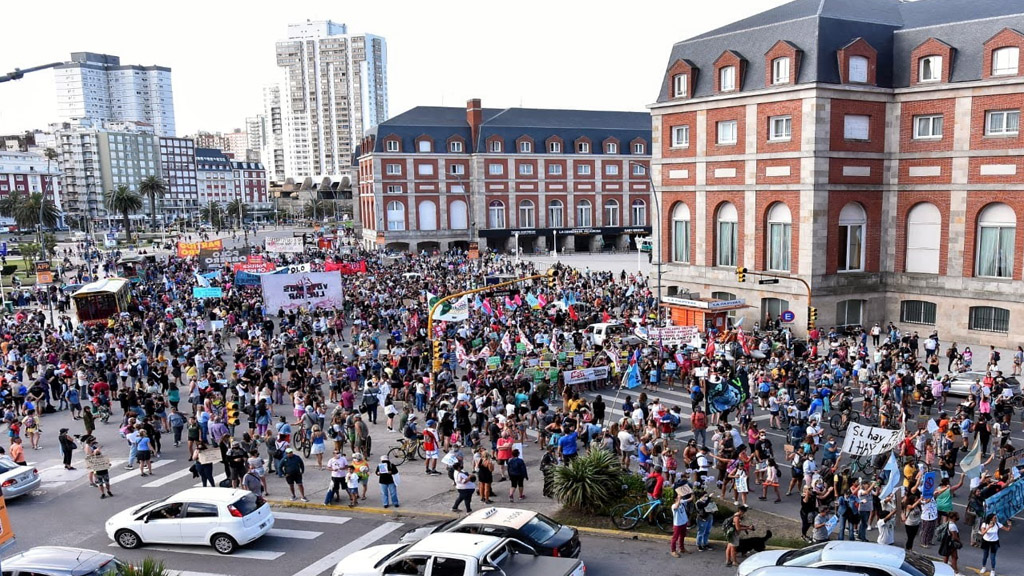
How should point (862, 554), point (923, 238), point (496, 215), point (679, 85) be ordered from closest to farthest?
1. point (862, 554)
2. point (923, 238)
3. point (679, 85)
4. point (496, 215)

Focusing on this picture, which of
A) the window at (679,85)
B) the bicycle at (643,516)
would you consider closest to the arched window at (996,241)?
the window at (679,85)

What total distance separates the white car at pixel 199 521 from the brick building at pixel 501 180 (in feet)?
230

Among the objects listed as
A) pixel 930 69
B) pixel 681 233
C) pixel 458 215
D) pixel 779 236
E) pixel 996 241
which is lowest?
pixel 996 241

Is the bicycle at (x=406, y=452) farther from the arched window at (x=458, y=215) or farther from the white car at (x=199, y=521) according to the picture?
the arched window at (x=458, y=215)

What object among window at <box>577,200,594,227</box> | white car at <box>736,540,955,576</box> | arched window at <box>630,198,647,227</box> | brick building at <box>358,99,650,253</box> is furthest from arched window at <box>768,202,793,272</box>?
arched window at <box>630,198,647,227</box>

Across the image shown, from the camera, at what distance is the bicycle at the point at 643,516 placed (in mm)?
17406

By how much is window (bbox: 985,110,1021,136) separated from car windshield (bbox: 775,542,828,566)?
102 ft

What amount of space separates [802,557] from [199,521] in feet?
38.8

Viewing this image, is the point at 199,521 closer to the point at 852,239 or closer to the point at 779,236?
the point at 779,236

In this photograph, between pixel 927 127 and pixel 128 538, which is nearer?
pixel 128 538

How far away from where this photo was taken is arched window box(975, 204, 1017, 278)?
122 feet

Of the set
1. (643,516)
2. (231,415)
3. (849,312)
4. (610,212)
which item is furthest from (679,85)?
(610,212)

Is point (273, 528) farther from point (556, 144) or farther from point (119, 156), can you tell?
point (119, 156)

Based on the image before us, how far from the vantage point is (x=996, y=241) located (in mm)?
37625
